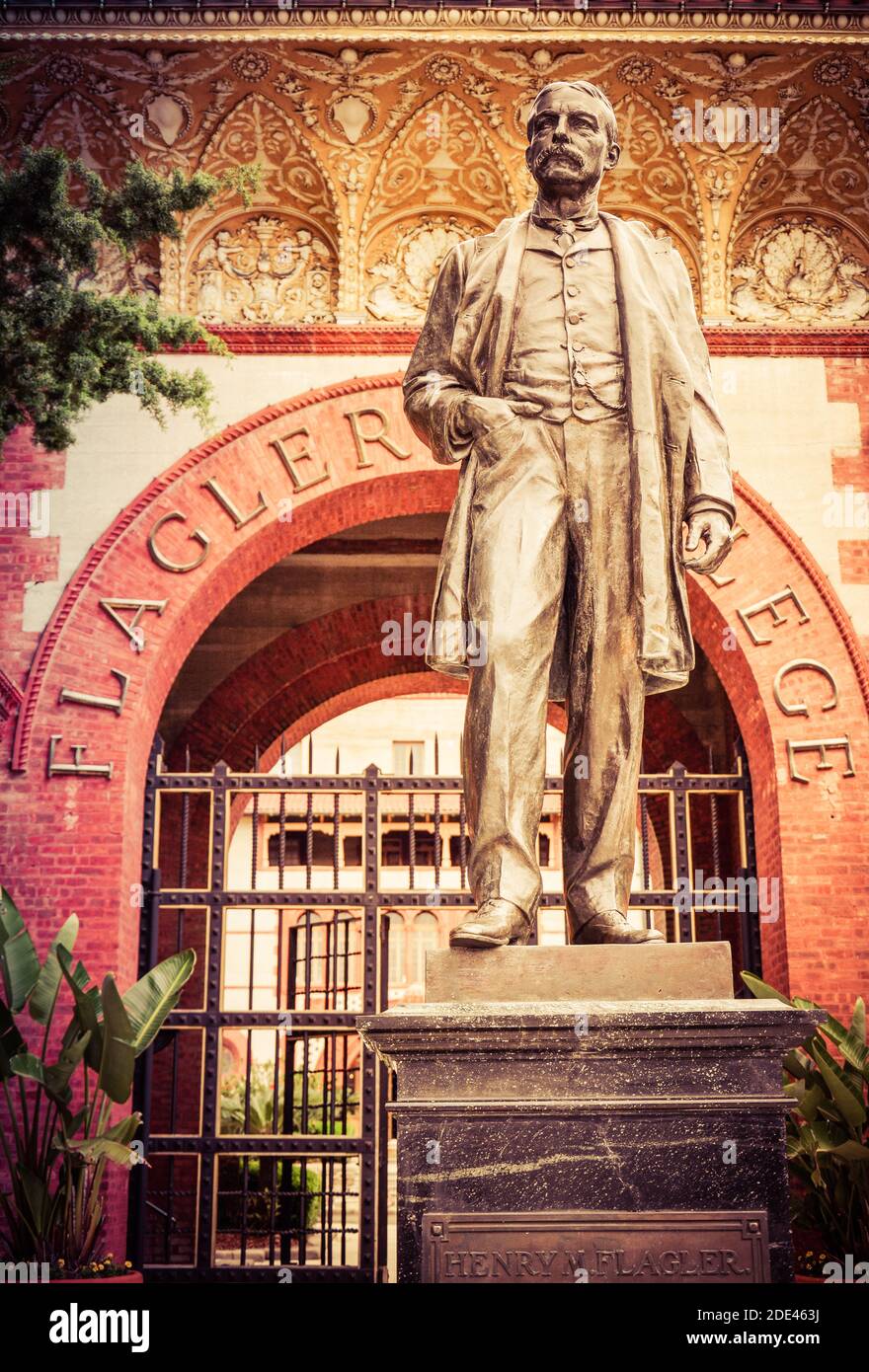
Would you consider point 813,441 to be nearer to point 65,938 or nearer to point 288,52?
point 288,52

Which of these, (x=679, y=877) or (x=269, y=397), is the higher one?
(x=269, y=397)

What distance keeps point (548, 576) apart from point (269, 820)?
23.8 metres

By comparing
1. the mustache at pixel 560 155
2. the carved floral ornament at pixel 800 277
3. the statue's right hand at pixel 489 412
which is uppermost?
the carved floral ornament at pixel 800 277

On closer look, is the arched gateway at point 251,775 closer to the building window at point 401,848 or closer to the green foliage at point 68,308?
the green foliage at point 68,308

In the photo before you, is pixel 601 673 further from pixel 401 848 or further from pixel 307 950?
pixel 401 848

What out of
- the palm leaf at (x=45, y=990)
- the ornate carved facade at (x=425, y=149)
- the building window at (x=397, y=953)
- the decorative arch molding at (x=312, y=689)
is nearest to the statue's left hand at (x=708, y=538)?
the palm leaf at (x=45, y=990)

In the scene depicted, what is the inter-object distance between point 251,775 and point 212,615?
1309mm

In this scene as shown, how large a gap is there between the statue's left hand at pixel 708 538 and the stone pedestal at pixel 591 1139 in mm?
1212

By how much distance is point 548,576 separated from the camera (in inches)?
153

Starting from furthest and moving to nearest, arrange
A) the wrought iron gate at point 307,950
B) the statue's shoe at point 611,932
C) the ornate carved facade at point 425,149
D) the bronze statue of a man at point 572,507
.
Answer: the ornate carved facade at point 425,149
the wrought iron gate at point 307,950
the bronze statue of a man at point 572,507
the statue's shoe at point 611,932

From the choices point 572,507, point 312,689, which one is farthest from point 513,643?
point 312,689

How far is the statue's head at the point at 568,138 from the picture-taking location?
13.7 ft

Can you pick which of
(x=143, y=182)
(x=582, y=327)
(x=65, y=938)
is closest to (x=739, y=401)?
(x=143, y=182)

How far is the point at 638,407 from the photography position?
156 inches
